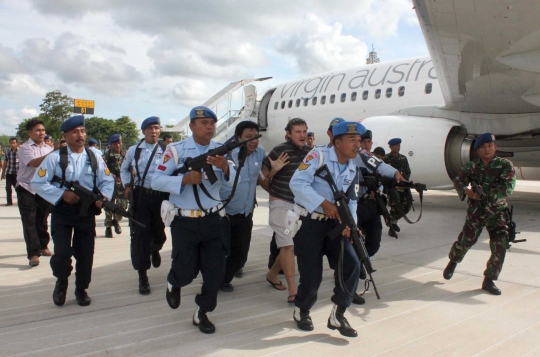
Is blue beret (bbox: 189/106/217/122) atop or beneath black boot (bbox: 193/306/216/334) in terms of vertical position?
atop

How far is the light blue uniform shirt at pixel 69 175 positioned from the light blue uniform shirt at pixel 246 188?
1.16m

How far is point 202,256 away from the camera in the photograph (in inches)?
138

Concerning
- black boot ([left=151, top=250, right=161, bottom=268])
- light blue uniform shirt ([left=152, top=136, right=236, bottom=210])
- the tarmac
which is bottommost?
the tarmac

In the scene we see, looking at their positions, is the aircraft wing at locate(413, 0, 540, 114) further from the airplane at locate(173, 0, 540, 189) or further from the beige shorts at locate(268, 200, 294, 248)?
the beige shorts at locate(268, 200, 294, 248)

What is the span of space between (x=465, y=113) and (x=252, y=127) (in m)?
6.90

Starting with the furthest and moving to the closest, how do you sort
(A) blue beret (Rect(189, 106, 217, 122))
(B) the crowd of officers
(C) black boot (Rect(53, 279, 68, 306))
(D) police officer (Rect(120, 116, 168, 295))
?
1. (D) police officer (Rect(120, 116, 168, 295))
2. (C) black boot (Rect(53, 279, 68, 306))
3. (A) blue beret (Rect(189, 106, 217, 122))
4. (B) the crowd of officers

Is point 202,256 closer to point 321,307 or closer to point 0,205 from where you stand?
point 321,307

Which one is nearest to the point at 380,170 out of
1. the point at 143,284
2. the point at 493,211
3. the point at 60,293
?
the point at 493,211

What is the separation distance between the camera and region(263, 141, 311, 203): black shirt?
4416 millimetres

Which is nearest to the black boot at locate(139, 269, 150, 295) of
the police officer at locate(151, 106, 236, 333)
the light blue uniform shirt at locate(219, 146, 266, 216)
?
the police officer at locate(151, 106, 236, 333)

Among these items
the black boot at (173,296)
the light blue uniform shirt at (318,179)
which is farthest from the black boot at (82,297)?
the light blue uniform shirt at (318,179)

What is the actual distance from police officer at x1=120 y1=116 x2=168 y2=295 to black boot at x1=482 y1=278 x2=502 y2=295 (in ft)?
11.3

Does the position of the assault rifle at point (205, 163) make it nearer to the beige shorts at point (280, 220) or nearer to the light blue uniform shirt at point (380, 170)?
the beige shorts at point (280, 220)

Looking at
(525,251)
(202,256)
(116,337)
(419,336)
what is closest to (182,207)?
(202,256)
